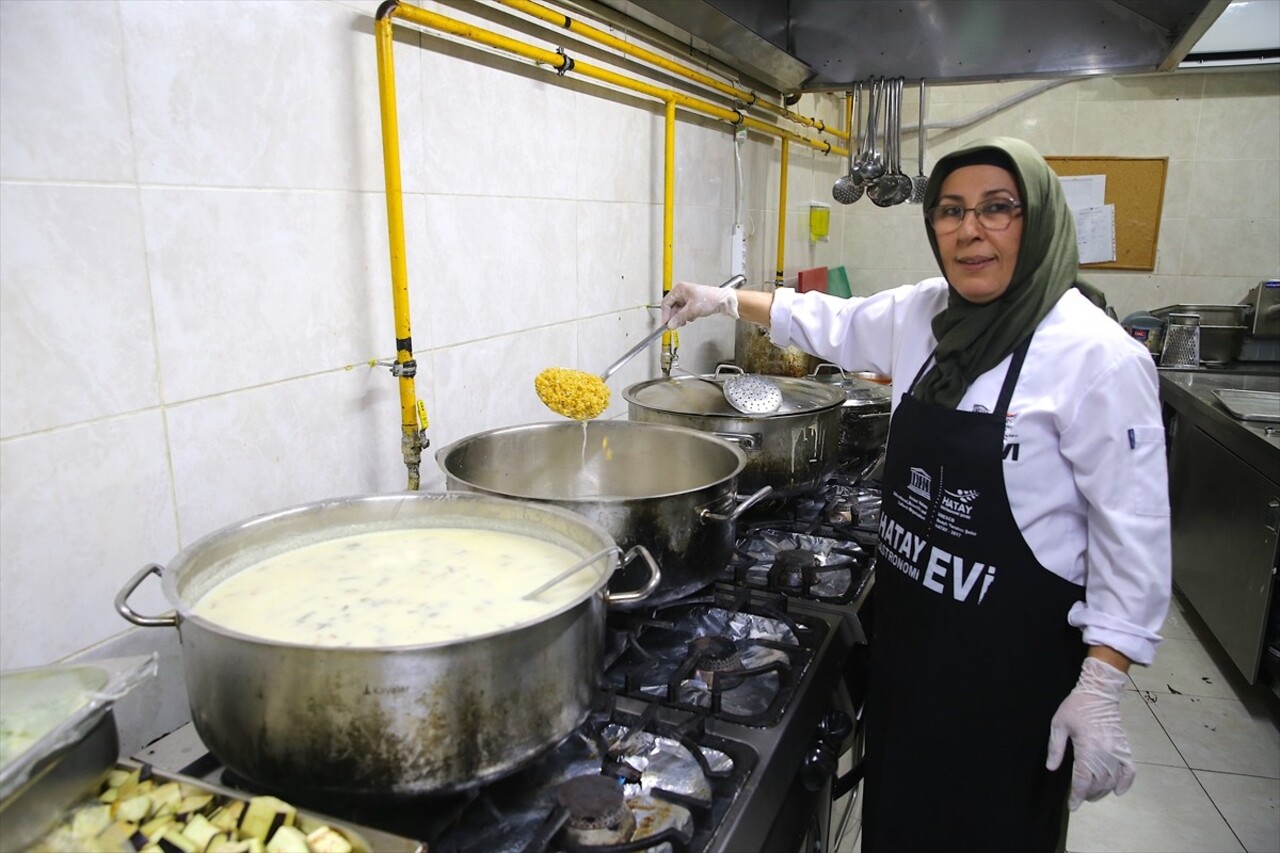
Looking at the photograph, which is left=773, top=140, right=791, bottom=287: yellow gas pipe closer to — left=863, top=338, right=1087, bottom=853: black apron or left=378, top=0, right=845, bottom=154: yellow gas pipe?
left=378, top=0, right=845, bottom=154: yellow gas pipe

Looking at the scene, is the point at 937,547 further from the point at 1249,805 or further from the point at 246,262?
the point at 1249,805

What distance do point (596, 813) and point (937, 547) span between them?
27.4 inches

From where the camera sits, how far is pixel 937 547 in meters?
1.27

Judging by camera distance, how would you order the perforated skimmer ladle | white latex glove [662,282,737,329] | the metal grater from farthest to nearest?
1. the metal grater
2. the perforated skimmer ladle
3. white latex glove [662,282,737,329]

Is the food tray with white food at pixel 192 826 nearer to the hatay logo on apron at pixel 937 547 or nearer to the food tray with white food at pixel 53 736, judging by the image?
the food tray with white food at pixel 53 736

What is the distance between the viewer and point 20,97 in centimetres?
84

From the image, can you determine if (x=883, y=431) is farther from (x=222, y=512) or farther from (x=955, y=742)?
(x=222, y=512)

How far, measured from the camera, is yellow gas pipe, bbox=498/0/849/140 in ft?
4.97

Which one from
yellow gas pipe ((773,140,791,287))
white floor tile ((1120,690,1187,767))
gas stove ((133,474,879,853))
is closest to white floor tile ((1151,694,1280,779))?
white floor tile ((1120,690,1187,767))

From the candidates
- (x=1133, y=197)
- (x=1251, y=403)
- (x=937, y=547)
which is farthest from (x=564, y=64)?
(x=1133, y=197)

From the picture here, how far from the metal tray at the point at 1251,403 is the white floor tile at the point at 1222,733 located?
0.94 m

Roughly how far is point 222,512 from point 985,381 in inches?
41.8

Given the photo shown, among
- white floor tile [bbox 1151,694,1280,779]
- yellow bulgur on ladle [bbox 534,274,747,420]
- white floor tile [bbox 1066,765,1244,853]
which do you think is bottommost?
white floor tile [bbox 1066,765,1244,853]

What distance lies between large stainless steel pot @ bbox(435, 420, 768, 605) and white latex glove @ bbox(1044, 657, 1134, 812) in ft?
1.71
